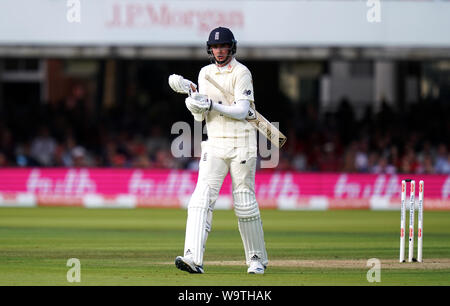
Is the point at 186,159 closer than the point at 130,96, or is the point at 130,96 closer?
the point at 186,159

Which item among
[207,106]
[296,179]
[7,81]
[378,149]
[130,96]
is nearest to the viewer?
[207,106]

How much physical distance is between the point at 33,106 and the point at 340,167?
7610 mm

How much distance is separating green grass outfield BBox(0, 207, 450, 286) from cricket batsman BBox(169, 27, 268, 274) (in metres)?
0.35

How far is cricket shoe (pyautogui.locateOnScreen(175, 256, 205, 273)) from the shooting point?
819cm

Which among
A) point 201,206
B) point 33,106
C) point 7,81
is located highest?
point 7,81

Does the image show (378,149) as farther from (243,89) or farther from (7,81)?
(7,81)

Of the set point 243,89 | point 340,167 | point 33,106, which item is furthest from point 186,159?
point 243,89

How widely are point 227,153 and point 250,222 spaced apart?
2.16ft

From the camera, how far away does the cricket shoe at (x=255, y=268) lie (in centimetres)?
852

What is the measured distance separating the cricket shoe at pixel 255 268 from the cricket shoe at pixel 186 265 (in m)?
0.51

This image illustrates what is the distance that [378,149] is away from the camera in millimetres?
20938

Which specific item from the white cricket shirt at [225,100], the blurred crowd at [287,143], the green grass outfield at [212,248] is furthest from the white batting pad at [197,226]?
the blurred crowd at [287,143]

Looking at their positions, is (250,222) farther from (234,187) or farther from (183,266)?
(183,266)

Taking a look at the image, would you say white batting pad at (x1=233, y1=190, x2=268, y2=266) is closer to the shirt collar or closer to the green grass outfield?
the green grass outfield
